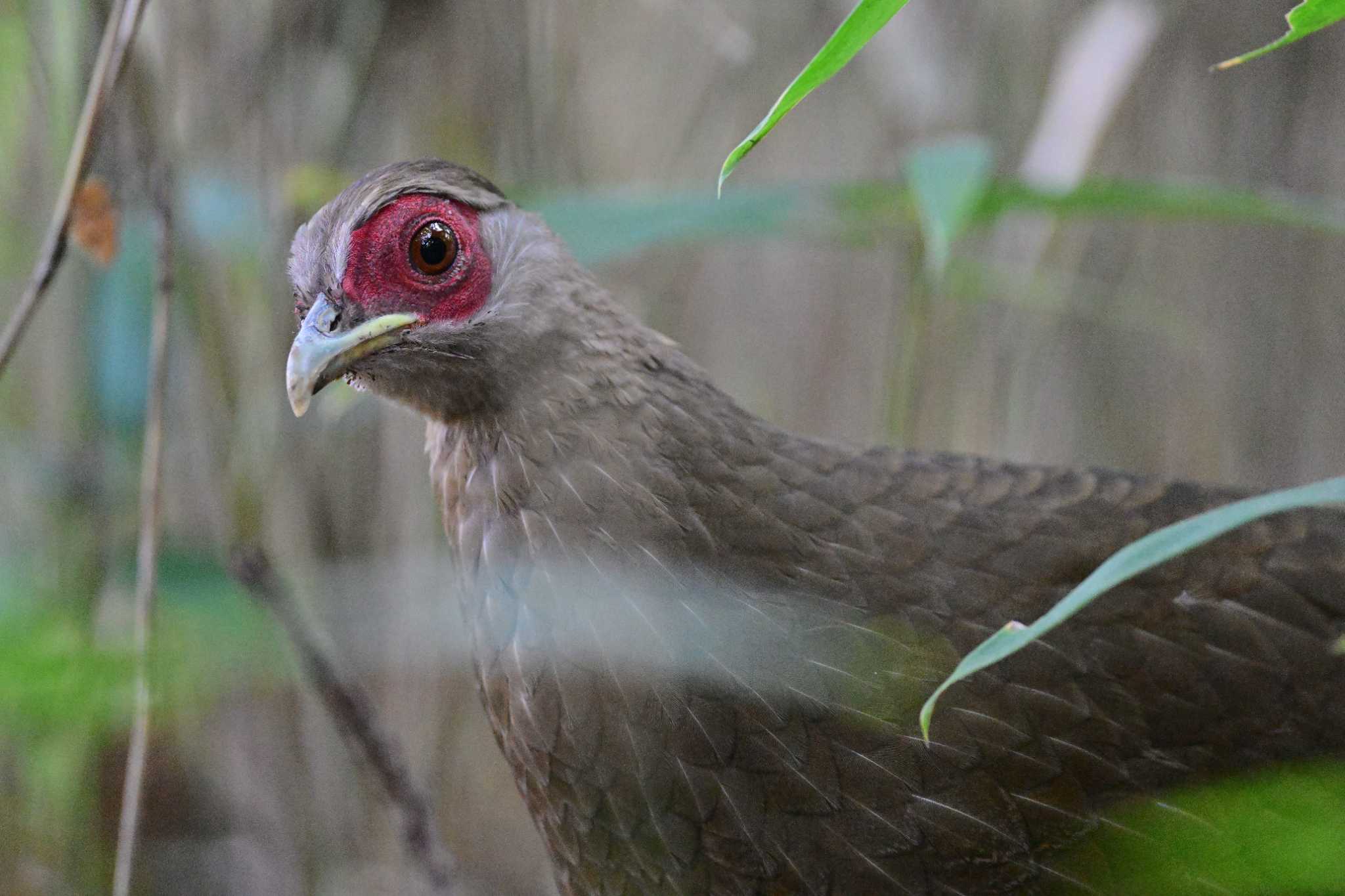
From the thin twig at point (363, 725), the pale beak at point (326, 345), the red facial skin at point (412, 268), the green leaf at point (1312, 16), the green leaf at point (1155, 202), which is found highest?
the green leaf at point (1155, 202)

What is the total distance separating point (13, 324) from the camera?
1.63 m

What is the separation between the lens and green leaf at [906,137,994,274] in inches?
69.2

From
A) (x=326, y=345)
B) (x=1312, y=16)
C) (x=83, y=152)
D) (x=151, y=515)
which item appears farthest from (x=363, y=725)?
(x=1312, y=16)

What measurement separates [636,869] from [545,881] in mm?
2334

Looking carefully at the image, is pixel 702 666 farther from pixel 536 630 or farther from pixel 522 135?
pixel 522 135

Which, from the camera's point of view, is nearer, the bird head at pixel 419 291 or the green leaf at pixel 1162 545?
the green leaf at pixel 1162 545

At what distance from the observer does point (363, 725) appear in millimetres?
1996

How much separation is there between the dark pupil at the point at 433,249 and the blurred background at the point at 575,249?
0.60 metres

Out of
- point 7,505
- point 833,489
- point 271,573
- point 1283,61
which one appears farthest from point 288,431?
point 1283,61

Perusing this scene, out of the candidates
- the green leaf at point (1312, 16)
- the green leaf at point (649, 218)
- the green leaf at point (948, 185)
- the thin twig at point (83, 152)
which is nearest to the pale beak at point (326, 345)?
the thin twig at point (83, 152)

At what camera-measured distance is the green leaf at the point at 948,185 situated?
5.76 feet

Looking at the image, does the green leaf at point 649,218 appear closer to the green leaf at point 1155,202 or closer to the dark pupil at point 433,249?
the green leaf at point 1155,202

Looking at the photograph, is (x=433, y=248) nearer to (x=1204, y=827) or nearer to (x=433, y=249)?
(x=433, y=249)

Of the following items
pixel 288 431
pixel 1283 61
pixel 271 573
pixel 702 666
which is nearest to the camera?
pixel 702 666
